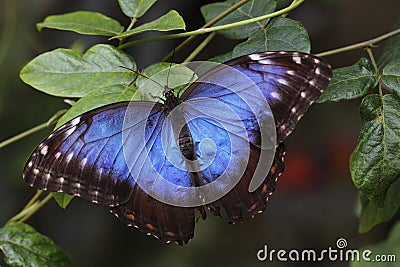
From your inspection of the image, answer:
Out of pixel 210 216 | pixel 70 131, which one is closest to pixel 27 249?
pixel 70 131

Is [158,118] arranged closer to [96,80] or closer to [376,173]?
[96,80]

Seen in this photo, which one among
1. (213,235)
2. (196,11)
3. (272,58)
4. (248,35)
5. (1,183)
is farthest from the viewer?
(213,235)

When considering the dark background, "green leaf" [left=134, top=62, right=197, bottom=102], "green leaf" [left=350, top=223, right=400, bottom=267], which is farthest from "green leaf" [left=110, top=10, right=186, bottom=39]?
the dark background

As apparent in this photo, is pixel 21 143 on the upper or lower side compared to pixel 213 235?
upper

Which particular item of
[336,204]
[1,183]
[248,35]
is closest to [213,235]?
[336,204]

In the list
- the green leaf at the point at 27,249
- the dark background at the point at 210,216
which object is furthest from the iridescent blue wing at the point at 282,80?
A: the dark background at the point at 210,216

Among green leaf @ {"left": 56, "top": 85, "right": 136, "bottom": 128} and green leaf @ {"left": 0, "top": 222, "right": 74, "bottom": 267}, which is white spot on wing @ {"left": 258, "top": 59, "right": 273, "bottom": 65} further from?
green leaf @ {"left": 0, "top": 222, "right": 74, "bottom": 267}
